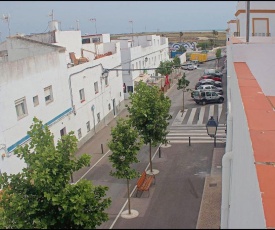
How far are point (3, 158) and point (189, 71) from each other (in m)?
46.2

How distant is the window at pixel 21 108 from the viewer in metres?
15.1

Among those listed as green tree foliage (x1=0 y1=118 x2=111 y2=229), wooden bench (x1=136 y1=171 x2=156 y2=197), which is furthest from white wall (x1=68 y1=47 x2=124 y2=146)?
green tree foliage (x1=0 y1=118 x2=111 y2=229)

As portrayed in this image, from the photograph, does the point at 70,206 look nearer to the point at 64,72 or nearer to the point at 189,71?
the point at 64,72

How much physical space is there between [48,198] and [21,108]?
10.4 metres

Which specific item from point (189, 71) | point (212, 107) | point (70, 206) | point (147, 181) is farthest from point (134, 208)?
point (189, 71)

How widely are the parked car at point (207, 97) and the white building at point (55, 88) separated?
6836mm

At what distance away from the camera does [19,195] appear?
6.12 m

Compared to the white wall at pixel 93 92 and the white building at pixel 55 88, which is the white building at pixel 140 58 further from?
the white building at pixel 55 88

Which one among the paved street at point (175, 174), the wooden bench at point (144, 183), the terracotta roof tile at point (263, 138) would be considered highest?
the terracotta roof tile at point (263, 138)

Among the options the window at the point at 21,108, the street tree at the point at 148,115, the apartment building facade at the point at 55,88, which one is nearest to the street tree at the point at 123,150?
the street tree at the point at 148,115

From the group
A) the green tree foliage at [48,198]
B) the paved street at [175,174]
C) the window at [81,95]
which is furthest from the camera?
the window at [81,95]

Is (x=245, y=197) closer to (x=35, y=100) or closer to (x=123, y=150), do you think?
(x=123, y=150)

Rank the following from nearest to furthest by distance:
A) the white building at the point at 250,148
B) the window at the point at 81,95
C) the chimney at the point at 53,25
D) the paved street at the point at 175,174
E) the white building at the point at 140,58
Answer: the white building at the point at 250,148 → the paved street at the point at 175,174 → the window at the point at 81,95 → the chimney at the point at 53,25 → the white building at the point at 140,58

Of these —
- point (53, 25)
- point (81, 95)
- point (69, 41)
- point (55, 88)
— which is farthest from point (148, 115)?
point (69, 41)
